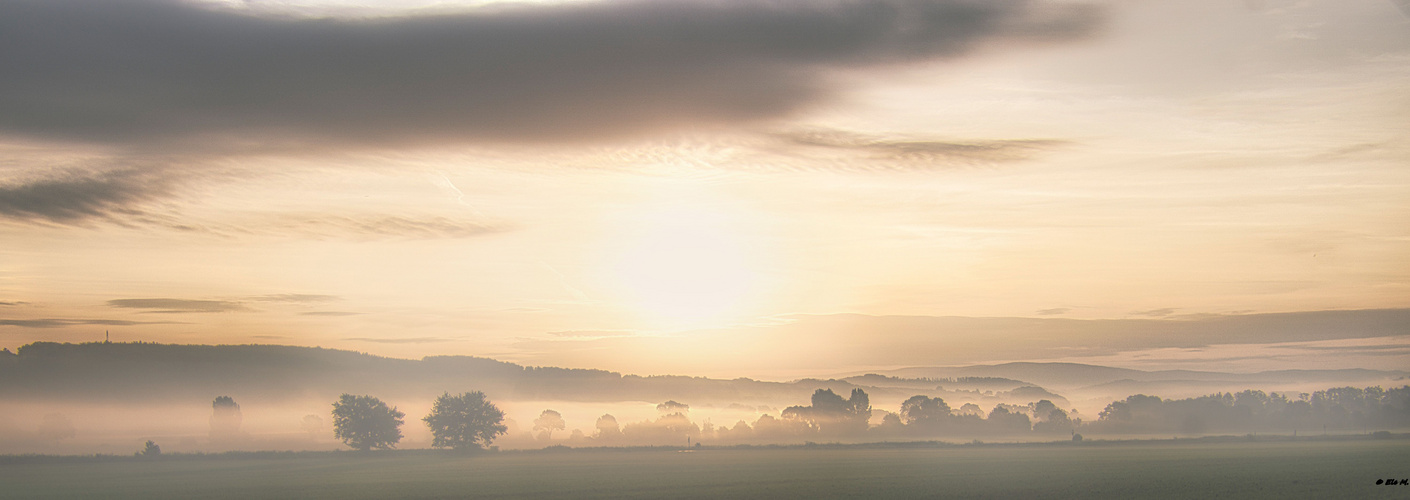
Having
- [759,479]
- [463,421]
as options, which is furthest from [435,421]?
[759,479]

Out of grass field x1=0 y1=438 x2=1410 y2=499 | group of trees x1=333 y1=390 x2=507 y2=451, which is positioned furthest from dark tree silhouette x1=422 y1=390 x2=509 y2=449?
grass field x1=0 y1=438 x2=1410 y2=499

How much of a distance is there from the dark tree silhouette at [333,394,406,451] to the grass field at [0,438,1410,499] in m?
47.2

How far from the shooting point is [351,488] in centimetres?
9025

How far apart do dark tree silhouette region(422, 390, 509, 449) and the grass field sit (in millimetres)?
45686

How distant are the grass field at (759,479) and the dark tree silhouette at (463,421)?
150ft

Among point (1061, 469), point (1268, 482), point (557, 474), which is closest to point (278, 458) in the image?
point (557, 474)

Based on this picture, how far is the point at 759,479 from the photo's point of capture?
93438 millimetres

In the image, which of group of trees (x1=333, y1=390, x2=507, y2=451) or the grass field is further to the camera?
group of trees (x1=333, y1=390, x2=507, y2=451)

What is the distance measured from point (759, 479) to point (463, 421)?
104995mm

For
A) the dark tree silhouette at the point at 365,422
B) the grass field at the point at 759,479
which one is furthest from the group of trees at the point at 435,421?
the grass field at the point at 759,479

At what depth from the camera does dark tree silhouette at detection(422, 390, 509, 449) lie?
18650 centimetres

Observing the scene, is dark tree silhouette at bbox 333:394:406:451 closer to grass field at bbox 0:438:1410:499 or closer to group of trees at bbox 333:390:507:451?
group of trees at bbox 333:390:507:451

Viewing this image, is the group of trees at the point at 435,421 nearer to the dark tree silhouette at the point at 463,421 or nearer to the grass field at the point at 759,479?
the dark tree silhouette at the point at 463,421

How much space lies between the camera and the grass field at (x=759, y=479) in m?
75.7
